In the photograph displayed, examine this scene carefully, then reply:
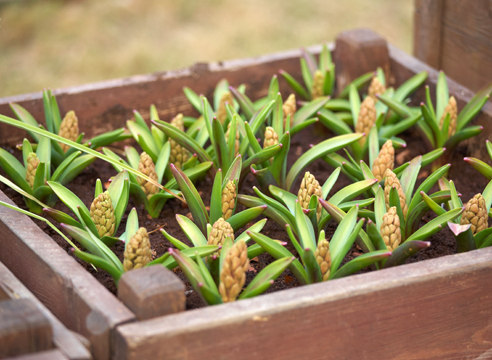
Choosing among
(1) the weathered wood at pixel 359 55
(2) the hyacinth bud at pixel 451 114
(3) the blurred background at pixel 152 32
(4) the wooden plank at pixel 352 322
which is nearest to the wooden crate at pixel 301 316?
(4) the wooden plank at pixel 352 322

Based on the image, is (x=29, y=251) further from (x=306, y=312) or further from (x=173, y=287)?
(x=306, y=312)

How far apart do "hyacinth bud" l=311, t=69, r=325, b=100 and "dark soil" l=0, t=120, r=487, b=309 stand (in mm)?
128

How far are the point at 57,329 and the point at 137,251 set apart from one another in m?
0.27

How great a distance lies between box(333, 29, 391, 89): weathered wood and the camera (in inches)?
91.6

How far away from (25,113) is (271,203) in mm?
953

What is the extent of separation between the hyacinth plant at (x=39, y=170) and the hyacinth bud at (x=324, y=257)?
781 millimetres

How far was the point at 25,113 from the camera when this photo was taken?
1.96 meters

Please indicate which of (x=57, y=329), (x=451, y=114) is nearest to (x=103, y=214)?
(x=57, y=329)

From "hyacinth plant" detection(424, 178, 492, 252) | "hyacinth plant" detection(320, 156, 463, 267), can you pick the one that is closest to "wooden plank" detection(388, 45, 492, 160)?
"hyacinth plant" detection(320, 156, 463, 267)

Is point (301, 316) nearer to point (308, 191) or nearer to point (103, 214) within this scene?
point (308, 191)

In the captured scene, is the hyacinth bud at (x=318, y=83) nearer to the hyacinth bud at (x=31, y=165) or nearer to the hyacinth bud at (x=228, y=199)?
the hyacinth bud at (x=228, y=199)

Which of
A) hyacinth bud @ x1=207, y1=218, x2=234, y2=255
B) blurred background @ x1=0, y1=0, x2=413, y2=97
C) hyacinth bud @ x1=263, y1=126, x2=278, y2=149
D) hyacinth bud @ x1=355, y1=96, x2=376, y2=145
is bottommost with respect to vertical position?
blurred background @ x1=0, y1=0, x2=413, y2=97

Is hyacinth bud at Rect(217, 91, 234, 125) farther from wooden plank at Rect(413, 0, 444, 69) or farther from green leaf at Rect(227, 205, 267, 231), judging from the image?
wooden plank at Rect(413, 0, 444, 69)

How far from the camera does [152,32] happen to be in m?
4.53
